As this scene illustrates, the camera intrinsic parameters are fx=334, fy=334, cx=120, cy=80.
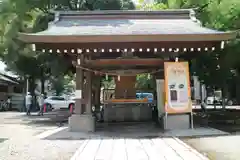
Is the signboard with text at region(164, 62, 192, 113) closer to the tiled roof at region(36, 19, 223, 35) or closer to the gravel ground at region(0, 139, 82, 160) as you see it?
the tiled roof at region(36, 19, 223, 35)

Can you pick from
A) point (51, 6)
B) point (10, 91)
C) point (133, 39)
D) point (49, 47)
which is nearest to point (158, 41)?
point (133, 39)

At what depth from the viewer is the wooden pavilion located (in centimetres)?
1224

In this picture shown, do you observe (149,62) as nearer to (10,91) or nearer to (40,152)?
(40,152)

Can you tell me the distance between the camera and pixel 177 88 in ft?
44.3

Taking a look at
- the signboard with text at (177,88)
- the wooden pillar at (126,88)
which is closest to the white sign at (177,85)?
the signboard with text at (177,88)

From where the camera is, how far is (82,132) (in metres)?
13.3

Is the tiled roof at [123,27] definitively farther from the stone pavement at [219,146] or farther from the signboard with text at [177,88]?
the stone pavement at [219,146]

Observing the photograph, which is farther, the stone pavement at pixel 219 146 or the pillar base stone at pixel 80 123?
the pillar base stone at pixel 80 123

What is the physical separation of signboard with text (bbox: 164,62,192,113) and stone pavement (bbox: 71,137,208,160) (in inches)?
95.9

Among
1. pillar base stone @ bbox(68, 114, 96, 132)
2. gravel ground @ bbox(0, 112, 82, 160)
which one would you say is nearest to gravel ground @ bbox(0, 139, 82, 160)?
gravel ground @ bbox(0, 112, 82, 160)

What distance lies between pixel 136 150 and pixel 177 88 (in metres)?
5.09

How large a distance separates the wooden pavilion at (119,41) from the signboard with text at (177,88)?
646 millimetres

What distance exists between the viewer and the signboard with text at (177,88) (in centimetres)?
1338

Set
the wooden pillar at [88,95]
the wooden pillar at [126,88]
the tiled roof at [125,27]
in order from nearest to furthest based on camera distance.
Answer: the tiled roof at [125,27] → the wooden pillar at [88,95] → the wooden pillar at [126,88]
